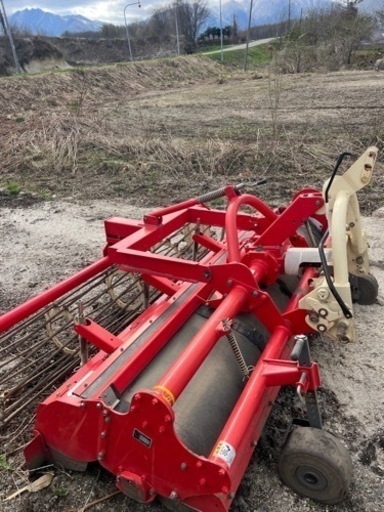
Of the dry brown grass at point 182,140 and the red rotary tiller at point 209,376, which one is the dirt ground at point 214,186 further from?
the red rotary tiller at point 209,376

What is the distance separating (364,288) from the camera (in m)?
3.80

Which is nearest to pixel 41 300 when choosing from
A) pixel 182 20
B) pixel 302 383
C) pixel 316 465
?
pixel 302 383

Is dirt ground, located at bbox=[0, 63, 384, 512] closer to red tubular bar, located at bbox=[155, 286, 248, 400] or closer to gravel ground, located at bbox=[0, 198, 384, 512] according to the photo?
gravel ground, located at bbox=[0, 198, 384, 512]

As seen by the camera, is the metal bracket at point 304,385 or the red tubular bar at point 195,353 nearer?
the red tubular bar at point 195,353

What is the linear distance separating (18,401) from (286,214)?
2061 mm

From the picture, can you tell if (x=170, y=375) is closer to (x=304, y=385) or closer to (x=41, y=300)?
(x=304, y=385)

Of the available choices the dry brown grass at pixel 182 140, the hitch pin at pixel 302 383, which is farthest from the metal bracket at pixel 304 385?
the dry brown grass at pixel 182 140

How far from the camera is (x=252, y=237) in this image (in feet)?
11.9

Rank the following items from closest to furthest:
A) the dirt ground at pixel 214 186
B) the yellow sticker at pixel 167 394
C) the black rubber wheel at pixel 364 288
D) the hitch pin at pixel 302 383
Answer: the yellow sticker at pixel 167 394
the hitch pin at pixel 302 383
the dirt ground at pixel 214 186
the black rubber wheel at pixel 364 288

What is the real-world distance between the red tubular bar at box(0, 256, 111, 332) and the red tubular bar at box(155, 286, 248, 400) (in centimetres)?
81

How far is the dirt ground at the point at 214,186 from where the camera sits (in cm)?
243

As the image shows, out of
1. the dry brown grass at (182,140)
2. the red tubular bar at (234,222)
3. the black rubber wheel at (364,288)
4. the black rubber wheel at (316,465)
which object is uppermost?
the red tubular bar at (234,222)

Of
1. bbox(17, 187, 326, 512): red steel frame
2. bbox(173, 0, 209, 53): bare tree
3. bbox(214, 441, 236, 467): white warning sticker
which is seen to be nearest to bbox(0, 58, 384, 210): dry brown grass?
bbox(17, 187, 326, 512): red steel frame

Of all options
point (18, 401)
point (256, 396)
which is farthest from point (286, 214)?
point (18, 401)
